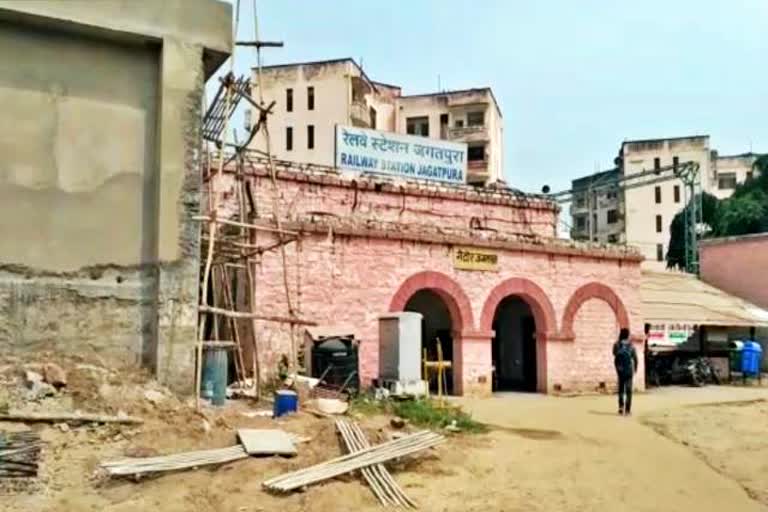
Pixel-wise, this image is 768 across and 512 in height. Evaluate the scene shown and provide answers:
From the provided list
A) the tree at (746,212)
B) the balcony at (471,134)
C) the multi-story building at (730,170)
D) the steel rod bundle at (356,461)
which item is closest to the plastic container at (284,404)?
the steel rod bundle at (356,461)

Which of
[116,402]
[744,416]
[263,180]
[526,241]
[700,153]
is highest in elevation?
[700,153]

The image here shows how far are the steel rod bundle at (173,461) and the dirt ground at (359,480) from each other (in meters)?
0.09

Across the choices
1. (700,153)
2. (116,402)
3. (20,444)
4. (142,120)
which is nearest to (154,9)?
(142,120)

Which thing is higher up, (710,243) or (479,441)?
(710,243)

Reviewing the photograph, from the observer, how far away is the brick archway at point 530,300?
64.4 ft

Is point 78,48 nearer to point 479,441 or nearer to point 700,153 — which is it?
point 479,441

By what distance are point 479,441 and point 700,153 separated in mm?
55005

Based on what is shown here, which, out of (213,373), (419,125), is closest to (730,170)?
(419,125)

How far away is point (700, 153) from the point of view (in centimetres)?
6103

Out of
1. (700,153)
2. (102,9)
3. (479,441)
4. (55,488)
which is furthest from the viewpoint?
(700,153)

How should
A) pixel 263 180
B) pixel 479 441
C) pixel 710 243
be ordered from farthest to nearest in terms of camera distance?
pixel 710 243, pixel 263 180, pixel 479 441

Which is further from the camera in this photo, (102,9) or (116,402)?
(102,9)

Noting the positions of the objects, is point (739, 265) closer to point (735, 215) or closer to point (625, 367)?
point (625, 367)

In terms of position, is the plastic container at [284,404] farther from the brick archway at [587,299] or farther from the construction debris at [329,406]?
the brick archway at [587,299]
